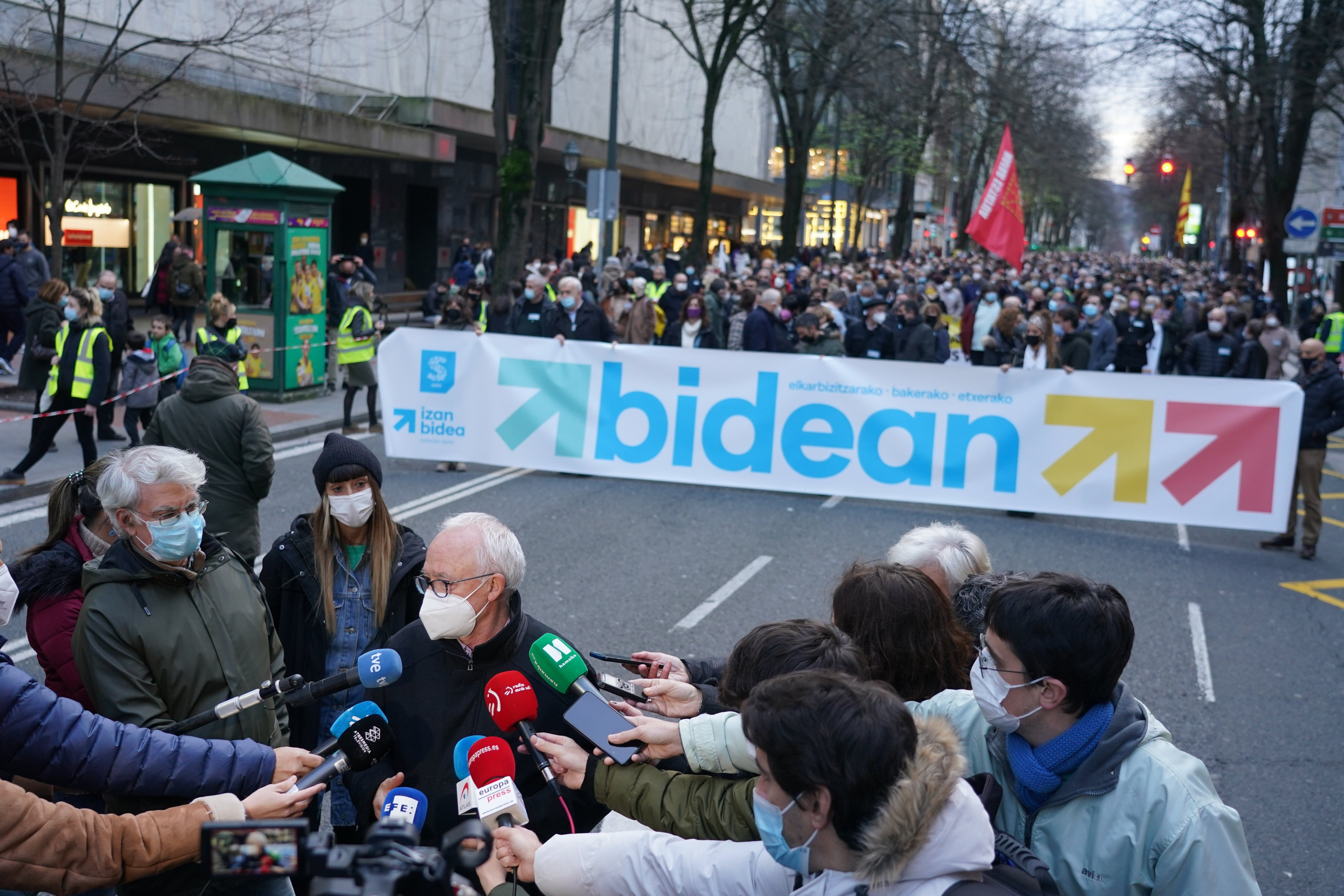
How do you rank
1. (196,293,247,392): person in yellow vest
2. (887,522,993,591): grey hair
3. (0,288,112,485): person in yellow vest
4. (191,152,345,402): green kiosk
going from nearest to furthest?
1. (887,522,993,591): grey hair
2. (196,293,247,392): person in yellow vest
3. (0,288,112,485): person in yellow vest
4. (191,152,345,402): green kiosk

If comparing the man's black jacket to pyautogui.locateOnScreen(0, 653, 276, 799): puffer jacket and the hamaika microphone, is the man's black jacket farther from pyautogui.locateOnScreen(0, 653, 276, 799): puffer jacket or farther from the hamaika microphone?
pyautogui.locateOnScreen(0, 653, 276, 799): puffer jacket

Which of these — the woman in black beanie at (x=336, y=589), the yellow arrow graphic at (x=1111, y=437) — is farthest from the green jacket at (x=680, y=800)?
the yellow arrow graphic at (x=1111, y=437)

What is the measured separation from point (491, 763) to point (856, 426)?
8649mm

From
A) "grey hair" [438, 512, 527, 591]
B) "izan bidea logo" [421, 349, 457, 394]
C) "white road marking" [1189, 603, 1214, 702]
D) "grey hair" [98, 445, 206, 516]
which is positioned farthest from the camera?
"izan bidea logo" [421, 349, 457, 394]

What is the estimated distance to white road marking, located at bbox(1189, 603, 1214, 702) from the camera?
7.51 m

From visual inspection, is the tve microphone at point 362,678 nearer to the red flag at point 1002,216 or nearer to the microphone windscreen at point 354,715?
the microphone windscreen at point 354,715

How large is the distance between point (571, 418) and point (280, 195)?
25.0 feet

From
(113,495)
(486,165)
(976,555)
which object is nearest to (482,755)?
(113,495)

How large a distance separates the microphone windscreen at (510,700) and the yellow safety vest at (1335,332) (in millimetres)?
23088

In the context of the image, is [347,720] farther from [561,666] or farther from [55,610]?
[55,610]

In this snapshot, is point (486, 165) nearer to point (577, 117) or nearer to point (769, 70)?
point (577, 117)

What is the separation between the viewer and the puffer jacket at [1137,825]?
2.68 metres

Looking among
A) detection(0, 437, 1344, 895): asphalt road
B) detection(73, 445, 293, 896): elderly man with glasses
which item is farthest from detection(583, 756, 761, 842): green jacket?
detection(0, 437, 1344, 895): asphalt road

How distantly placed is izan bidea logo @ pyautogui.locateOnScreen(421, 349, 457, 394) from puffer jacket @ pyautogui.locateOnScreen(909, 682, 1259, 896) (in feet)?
31.6
